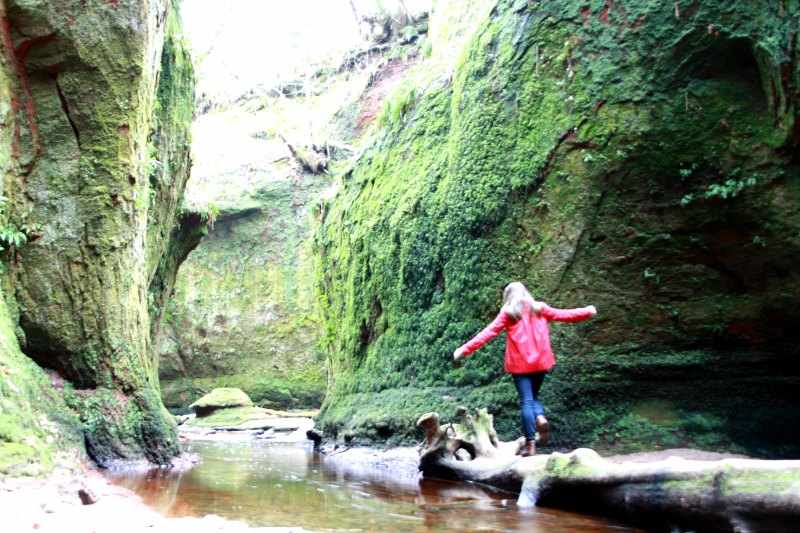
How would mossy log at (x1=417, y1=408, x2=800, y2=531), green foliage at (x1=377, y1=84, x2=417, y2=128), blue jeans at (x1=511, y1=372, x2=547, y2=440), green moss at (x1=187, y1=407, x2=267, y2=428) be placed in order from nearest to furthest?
mossy log at (x1=417, y1=408, x2=800, y2=531) < blue jeans at (x1=511, y1=372, x2=547, y2=440) < green foliage at (x1=377, y1=84, x2=417, y2=128) < green moss at (x1=187, y1=407, x2=267, y2=428)

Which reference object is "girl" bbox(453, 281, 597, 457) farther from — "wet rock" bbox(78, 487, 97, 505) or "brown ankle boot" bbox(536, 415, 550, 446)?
"wet rock" bbox(78, 487, 97, 505)

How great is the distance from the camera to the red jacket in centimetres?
688

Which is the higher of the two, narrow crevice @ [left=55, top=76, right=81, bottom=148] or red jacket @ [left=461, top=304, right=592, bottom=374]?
narrow crevice @ [left=55, top=76, right=81, bottom=148]

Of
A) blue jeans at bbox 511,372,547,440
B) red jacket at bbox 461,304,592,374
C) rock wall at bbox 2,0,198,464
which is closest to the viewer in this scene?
blue jeans at bbox 511,372,547,440

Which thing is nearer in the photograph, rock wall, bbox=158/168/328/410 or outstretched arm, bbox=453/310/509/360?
outstretched arm, bbox=453/310/509/360

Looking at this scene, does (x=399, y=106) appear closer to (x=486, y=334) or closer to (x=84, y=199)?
(x=84, y=199)

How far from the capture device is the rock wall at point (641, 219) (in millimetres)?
7871

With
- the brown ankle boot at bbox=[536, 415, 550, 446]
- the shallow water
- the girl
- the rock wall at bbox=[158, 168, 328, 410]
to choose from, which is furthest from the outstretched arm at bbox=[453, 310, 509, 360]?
the rock wall at bbox=[158, 168, 328, 410]

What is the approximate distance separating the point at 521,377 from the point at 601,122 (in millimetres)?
3558

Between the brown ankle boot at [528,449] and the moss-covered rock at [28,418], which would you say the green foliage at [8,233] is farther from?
the brown ankle boot at [528,449]

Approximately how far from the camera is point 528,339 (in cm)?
694

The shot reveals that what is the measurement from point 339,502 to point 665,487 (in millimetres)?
2536

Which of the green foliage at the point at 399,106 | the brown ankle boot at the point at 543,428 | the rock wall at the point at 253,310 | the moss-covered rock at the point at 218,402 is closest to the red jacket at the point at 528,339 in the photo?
the brown ankle boot at the point at 543,428

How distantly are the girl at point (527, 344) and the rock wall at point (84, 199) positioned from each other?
396 cm
